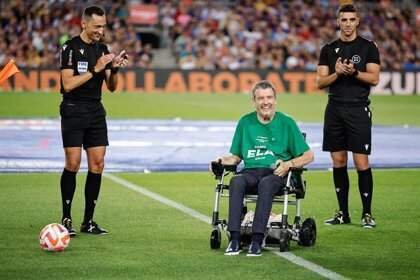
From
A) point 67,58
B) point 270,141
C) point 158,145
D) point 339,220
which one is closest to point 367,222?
A: point 339,220

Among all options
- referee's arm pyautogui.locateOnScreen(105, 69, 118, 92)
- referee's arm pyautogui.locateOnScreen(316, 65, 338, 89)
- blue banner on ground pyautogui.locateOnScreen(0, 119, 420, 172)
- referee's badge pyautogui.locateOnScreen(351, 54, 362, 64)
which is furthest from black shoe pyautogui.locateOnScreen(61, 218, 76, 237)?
blue banner on ground pyautogui.locateOnScreen(0, 119, 420, 172)

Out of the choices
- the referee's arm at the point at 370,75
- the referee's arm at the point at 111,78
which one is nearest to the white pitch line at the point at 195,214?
the referee's arm at the point at 111,78

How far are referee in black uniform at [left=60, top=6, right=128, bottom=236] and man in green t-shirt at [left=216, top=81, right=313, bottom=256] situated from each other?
1.47 m

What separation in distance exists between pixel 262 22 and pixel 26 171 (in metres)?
27.9

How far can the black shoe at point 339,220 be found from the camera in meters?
11.5

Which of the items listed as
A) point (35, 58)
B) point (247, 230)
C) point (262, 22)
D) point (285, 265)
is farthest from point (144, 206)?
point (262, 22)

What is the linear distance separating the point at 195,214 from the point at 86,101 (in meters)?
1.95

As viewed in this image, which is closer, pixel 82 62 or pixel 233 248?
pixel 233 248

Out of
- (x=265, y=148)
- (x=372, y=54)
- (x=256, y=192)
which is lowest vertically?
(x=256, y=192)

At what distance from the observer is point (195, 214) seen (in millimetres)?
12086

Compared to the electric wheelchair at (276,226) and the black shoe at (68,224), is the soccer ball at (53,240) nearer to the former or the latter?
the black shoe at (68,224)

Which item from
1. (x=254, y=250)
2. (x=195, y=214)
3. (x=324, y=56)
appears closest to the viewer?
(x=254, y=250)

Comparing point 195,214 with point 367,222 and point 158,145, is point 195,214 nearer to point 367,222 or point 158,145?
point 367,222

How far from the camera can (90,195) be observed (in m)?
11.0
